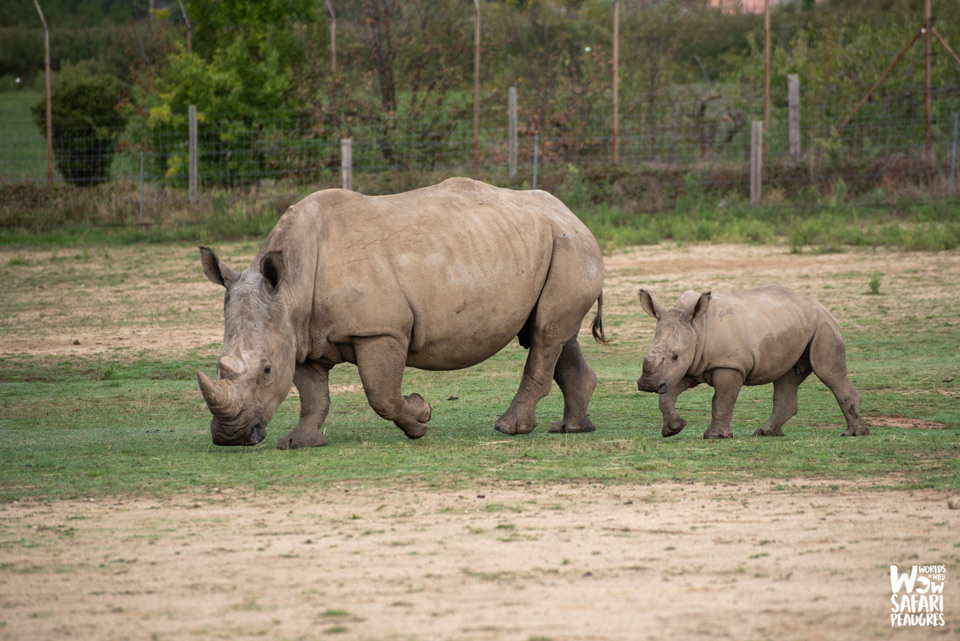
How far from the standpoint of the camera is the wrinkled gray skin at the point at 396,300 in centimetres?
782

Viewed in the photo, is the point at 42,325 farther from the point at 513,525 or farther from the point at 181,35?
the point at 181,35

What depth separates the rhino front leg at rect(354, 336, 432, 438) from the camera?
320 inches

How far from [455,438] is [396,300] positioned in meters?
1.09

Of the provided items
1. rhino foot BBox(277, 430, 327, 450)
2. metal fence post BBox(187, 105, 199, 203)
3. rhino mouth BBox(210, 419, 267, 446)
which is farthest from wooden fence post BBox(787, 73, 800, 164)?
rhino mouth BBox(210, 419, 267, 446)

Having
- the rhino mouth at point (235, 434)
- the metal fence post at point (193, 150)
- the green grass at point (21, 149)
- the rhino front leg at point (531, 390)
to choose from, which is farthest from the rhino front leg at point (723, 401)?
the green grass at point (21, 149)

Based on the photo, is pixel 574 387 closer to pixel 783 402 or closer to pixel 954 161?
pixel 783 402

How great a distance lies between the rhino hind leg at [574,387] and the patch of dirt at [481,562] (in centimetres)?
234

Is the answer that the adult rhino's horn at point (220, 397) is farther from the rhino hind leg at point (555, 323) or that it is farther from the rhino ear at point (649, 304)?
the rhino ear at point (649, 304)

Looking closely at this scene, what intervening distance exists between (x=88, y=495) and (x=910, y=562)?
4.10 m

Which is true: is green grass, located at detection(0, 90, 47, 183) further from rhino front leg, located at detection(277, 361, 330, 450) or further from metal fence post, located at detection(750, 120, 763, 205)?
rhino front leg, located at detection(277, 361, 330, 450)

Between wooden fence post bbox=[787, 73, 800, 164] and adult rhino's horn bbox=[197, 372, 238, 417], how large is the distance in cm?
1747

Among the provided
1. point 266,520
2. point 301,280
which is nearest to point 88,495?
point 266,520

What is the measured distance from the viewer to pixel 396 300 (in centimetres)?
819

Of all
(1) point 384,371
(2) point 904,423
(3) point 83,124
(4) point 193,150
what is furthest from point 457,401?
(3) point 83,124
